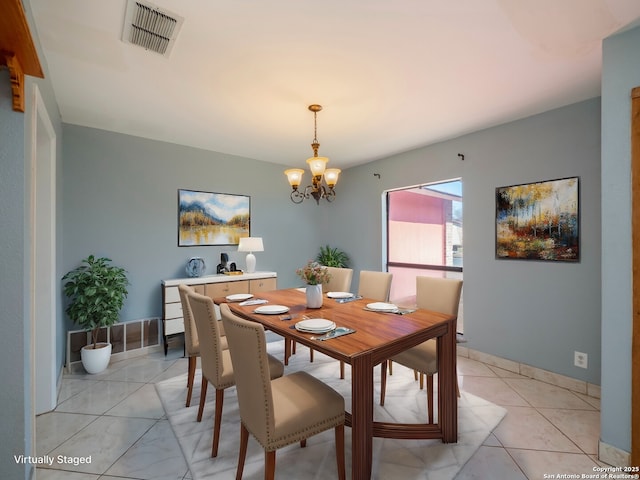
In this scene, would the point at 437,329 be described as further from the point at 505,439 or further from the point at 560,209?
the point at 560,209

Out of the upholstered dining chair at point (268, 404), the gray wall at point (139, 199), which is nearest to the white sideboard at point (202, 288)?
the gray wall at point (139, 199)

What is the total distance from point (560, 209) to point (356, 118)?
2.15 metres

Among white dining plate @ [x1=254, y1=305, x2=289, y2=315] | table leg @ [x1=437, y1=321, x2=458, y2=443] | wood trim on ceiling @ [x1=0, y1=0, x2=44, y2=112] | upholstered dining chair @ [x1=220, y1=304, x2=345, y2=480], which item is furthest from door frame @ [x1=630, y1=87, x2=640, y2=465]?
wood trim on ceiling @ [x1=0, y1=0, x2=44, y2=112]

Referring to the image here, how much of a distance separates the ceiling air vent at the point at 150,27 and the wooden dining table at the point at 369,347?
1916 millimetres

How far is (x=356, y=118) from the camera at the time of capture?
3.09 meters

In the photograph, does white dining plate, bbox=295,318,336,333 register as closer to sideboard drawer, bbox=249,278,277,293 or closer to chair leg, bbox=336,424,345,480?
chair leg, bbox=336,424,345,480

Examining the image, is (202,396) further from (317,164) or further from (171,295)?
(317,164)

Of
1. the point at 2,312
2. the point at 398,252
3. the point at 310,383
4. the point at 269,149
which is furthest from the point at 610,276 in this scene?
the point at 269,149

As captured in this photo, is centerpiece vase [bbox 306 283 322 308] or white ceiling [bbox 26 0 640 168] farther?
centerpiece vase [bbox 306 283 322 308]

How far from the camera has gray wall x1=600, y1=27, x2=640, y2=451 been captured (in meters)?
1.76

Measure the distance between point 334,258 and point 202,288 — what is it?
7.16 ft

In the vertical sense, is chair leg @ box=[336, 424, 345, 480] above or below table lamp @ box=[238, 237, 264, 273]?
below

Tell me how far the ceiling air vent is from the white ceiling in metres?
0.04

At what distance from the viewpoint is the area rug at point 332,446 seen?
5.74 feet
